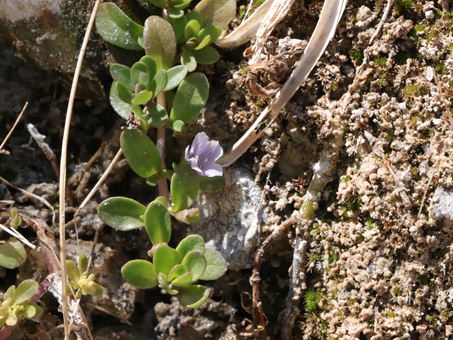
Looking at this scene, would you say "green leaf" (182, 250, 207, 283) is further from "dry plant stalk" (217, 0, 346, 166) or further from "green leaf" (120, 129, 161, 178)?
"dry plant stalk" (217, 0, 346, 166)

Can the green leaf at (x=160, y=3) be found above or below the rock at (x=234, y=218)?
above

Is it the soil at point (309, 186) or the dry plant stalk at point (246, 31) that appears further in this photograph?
the dry plant stalk at point (246, 31)

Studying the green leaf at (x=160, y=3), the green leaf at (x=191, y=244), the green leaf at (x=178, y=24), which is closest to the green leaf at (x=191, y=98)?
the green leaf at (x=178, y=24)

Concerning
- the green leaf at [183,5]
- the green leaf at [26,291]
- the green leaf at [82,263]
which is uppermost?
the green leaf at [183,5]

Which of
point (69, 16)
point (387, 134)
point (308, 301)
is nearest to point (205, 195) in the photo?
point (308, 301)

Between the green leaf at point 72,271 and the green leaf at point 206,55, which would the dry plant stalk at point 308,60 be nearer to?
the green leaf at point 206,55

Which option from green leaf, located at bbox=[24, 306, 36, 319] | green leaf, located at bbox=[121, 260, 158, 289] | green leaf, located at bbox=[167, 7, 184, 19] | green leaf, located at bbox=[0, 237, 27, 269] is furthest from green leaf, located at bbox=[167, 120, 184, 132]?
green leaf, located at bbox=[24, 306, 36, 319]
